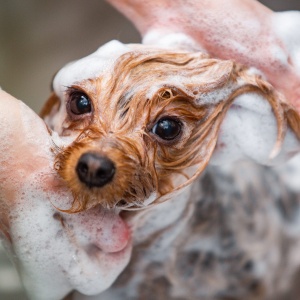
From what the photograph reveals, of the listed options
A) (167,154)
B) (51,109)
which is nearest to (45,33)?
(51,109)

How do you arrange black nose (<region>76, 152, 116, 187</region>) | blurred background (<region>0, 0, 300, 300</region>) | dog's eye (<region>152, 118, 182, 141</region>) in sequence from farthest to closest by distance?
blurred background (<region>0, 0, 300, 300</region>)
dog's eye (<region>152, 118, 182, 141</region>)
black nose (<region>76, 152, 116, 187</region>)

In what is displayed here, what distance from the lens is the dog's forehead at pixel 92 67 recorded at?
3.61 feet

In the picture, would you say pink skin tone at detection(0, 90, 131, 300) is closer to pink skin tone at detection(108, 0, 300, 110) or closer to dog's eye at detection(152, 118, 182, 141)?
dog's eye at detection(152, 118, 182, 141)

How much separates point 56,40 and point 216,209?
77cm

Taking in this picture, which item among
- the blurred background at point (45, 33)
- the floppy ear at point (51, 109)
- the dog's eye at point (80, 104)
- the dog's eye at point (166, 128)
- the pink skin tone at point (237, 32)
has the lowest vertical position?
the blurred background at point (45, 33)

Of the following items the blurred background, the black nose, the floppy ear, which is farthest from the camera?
the blurred background

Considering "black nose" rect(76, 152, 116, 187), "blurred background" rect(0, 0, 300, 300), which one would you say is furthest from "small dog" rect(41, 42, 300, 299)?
"blurred background" rect(0, 0, 300, 300)

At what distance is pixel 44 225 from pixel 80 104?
0.86ft

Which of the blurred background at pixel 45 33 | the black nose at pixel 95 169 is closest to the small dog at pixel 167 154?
the black nose at pixel 95 169

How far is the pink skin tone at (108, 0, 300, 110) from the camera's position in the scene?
1.25 metres

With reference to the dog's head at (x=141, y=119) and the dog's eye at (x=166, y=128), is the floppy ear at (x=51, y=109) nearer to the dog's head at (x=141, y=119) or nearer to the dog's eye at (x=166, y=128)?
the dog's head at (x=141, y=119)

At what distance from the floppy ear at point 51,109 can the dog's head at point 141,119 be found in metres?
0.06

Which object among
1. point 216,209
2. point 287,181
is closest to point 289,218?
point 287,181

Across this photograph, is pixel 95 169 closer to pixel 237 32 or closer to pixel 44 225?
pixel 44 225
